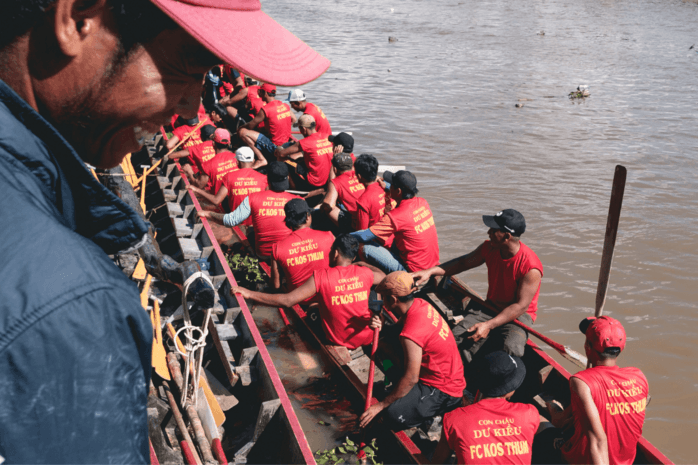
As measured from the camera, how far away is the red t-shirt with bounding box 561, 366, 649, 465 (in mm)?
4047

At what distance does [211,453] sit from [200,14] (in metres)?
3.59

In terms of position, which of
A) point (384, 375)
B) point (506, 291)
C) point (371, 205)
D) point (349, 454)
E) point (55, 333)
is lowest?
point (349, 454)

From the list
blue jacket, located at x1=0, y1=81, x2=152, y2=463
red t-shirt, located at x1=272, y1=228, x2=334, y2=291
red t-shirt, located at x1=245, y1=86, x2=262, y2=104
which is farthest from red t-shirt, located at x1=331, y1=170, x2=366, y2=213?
blue jacket, located at x1=0, y1=81, x2=152, y2=463

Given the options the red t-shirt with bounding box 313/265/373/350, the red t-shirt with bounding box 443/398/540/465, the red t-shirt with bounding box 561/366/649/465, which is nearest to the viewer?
the red t-shirt with bounding box 443/398/540/465

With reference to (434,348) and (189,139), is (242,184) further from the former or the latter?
(434,348)

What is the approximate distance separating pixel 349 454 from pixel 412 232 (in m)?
3.11

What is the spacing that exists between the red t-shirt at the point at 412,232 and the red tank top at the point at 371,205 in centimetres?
70

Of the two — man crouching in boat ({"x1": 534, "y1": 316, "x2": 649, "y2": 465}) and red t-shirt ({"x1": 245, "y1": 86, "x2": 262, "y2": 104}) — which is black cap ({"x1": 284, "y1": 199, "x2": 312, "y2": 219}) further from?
red t-shirt ({"x1": 245, "y1": 86, "x2": 262, "y2": 104})

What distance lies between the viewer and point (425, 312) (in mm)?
4668

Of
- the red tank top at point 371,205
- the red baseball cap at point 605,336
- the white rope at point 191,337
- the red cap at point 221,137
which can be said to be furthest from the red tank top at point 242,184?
the red baseball cap at point 605,336

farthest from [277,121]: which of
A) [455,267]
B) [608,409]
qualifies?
[608,409]

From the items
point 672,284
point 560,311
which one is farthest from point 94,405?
point 672,284

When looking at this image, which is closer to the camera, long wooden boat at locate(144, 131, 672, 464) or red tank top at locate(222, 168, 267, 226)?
long wooden boat at locate(144, 131, 672, 464)

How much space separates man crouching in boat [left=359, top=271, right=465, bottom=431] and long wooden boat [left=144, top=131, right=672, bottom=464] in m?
0.23
